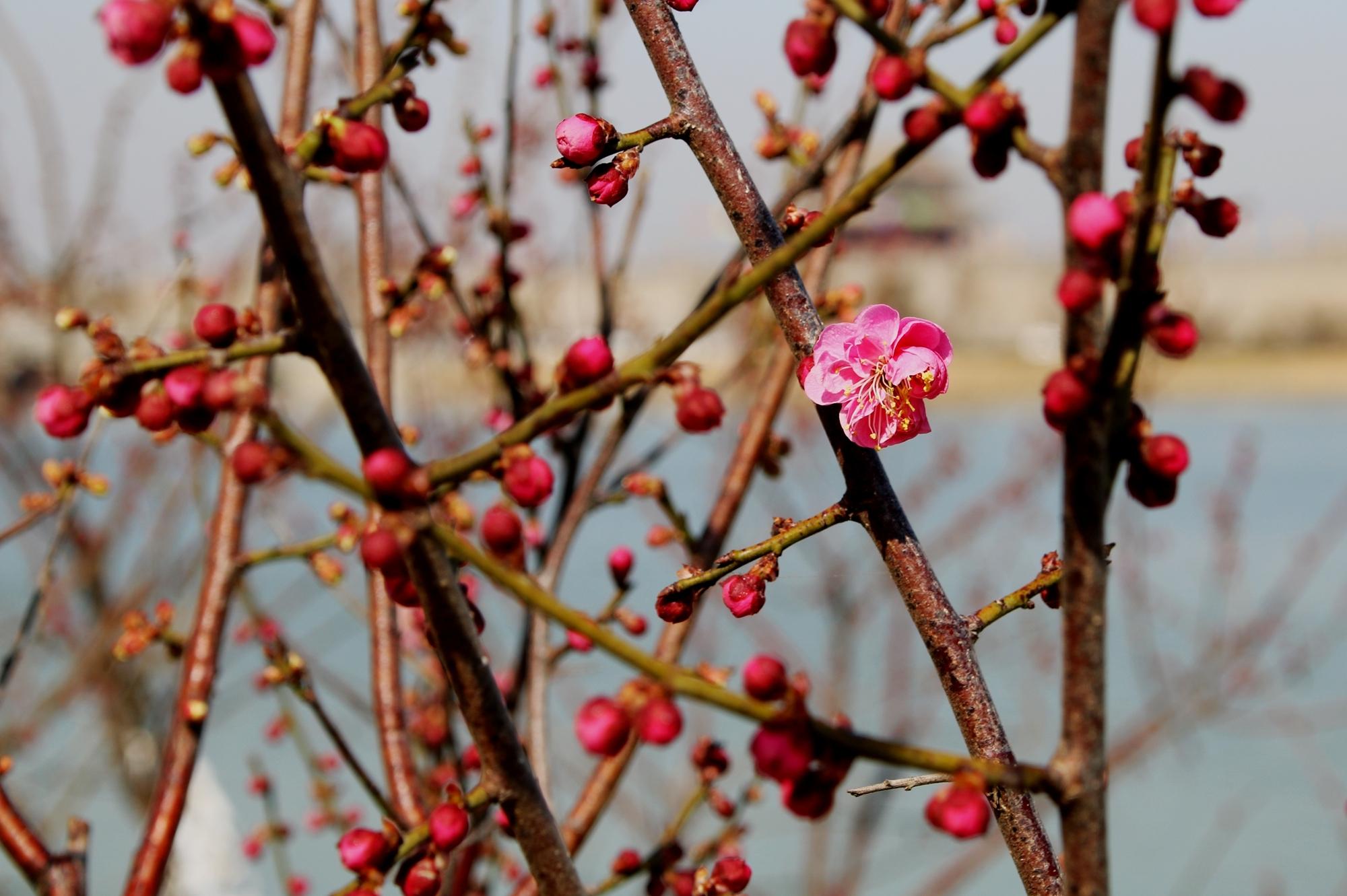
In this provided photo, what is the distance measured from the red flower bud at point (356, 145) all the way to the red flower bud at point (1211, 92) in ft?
1.36

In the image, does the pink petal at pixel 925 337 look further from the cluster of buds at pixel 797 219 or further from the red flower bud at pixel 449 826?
the red flower bud at pixel 449 826

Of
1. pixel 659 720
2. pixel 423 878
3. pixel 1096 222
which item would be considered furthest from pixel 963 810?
pixel 423 878

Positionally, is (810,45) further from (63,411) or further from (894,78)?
(63,411)

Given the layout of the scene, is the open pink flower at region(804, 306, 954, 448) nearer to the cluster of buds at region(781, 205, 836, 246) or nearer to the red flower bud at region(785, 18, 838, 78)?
the cluster of buds at region(781, 205, 836, 246)

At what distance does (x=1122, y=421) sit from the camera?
511mm

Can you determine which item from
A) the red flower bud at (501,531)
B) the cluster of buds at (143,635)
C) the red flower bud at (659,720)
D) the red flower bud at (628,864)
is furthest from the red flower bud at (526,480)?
the cluster of buds at (143,635)

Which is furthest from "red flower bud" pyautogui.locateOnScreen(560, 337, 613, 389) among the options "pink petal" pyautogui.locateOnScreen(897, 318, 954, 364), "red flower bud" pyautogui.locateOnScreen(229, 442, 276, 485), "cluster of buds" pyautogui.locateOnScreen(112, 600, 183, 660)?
"cluster of buds" pyautogui.locateOnScreen(112, 600, 183, 660)

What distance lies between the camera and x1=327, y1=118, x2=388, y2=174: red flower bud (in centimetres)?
67

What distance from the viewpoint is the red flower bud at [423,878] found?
2.29 feet

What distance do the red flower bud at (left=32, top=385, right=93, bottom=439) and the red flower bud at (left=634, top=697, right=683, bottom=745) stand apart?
356 millimetres

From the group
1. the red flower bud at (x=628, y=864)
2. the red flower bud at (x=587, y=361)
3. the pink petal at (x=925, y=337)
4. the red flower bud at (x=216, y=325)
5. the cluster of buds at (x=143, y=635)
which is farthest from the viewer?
the cluster of buds at (x=143, y=635)

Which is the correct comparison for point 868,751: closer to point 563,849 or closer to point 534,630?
point 563,849

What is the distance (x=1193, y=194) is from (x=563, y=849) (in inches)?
18.1

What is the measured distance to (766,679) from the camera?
52 cm
